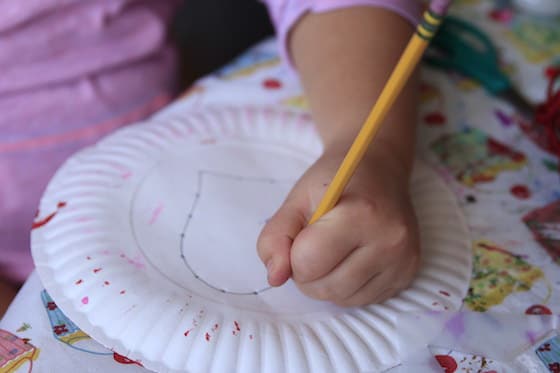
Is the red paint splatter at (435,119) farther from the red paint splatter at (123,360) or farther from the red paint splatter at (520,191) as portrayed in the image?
the red paint splatter at (123,360)

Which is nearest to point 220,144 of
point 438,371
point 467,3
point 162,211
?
point 162,211

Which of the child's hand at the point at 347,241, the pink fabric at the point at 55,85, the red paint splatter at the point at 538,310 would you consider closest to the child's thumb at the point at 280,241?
the child's hand at the point at 347,241

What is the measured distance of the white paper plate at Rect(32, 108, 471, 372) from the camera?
285mm

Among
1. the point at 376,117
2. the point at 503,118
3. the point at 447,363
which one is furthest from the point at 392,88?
the point at 503,118

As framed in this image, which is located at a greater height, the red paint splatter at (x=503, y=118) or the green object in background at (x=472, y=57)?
the green object in background at (x=472, y=57)

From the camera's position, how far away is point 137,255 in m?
0.32

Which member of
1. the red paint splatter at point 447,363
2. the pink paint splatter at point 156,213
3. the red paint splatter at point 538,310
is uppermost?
the pink paint splatter at point 156,213

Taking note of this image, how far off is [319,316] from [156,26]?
32cm

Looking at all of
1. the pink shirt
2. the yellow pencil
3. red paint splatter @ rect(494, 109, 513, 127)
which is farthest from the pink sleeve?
the yellow pencil

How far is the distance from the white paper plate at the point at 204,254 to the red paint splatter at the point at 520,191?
0.17ft

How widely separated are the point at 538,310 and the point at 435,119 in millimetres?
186

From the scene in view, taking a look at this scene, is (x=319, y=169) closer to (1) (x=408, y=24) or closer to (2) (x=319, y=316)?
(2) (x=319, y=316)

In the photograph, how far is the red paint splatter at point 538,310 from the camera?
32 centimetres

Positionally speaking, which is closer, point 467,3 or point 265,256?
point 265,256
